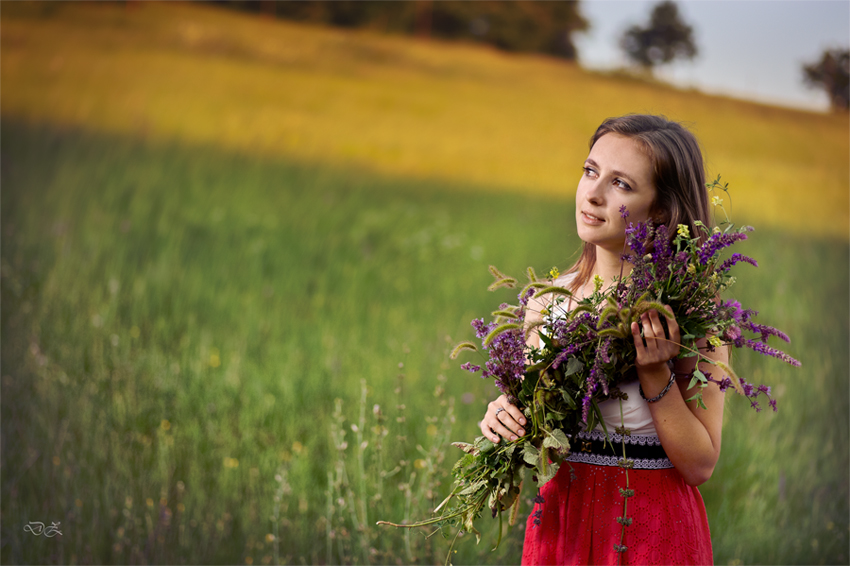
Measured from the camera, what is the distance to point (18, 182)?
19.0ft

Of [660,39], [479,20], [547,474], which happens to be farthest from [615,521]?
[479,20]

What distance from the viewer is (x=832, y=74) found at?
5.71m

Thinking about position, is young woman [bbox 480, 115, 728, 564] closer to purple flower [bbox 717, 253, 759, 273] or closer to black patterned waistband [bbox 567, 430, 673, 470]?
black patterned waistband [bbox 567, 430, 673, 470]

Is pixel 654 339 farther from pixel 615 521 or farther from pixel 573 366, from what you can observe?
pixel 615 521

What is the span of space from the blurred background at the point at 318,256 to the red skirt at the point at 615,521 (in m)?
0.90

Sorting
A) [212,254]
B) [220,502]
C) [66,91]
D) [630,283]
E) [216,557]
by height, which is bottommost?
[216,557]

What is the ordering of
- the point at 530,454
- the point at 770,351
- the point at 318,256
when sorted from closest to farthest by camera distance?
the point at 770,351, the point at 530,454, the point at 318,256

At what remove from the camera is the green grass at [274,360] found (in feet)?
10.2

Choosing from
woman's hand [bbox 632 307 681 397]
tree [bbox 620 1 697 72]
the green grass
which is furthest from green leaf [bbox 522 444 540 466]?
tree [bbox 620 1 697 72]

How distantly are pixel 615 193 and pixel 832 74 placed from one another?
215 inches

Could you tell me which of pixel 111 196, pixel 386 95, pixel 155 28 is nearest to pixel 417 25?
pixel 386 95

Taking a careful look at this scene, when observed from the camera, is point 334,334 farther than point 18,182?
No

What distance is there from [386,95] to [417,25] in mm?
1050

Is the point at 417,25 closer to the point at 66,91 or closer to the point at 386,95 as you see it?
the point at 386,95
